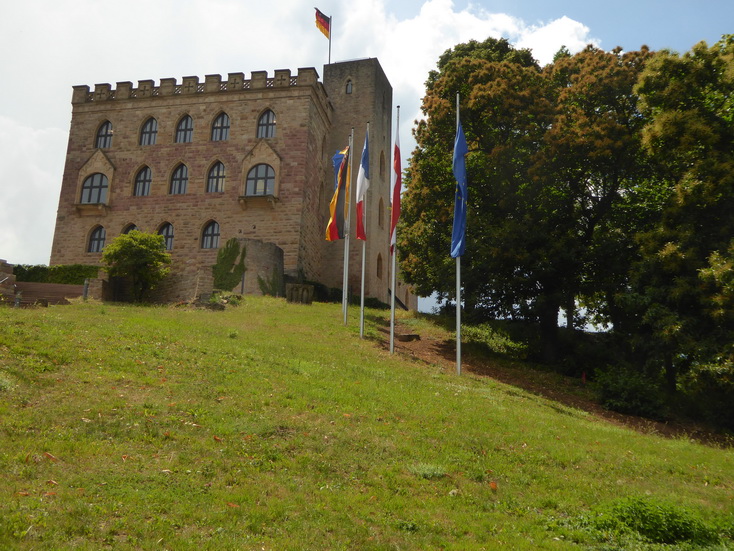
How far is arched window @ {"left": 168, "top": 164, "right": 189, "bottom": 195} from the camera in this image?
37.9 metres

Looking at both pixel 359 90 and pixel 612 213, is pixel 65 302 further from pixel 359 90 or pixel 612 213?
Answer: pixel 359 90

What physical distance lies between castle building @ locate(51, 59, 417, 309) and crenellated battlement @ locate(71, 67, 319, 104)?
6 cm

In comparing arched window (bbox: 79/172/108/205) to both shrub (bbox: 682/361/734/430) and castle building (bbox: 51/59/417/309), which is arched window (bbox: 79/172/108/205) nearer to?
castle building (bbox: 51/59/417/309)

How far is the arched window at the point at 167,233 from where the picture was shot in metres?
36.9

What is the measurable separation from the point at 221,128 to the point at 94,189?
8702 millimetres

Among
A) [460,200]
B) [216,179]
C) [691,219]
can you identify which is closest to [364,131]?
[216,179]

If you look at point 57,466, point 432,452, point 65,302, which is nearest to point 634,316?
point 432,452

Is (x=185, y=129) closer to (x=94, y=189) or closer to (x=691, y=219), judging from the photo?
(x=94, y=189)

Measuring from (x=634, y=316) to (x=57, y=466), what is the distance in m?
19.6

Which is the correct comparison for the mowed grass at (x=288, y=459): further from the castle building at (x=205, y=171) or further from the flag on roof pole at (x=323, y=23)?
the flag on roof pole at (x=323, y=23)

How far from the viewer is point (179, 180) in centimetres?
3812

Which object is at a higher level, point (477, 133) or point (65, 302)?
point (477, 133)

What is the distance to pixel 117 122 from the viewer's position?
39.2 meters

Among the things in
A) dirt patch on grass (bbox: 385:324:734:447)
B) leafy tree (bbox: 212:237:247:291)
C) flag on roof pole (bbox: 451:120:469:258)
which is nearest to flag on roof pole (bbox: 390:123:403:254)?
flag on roof pole (bbox: 451:120:469:258)
